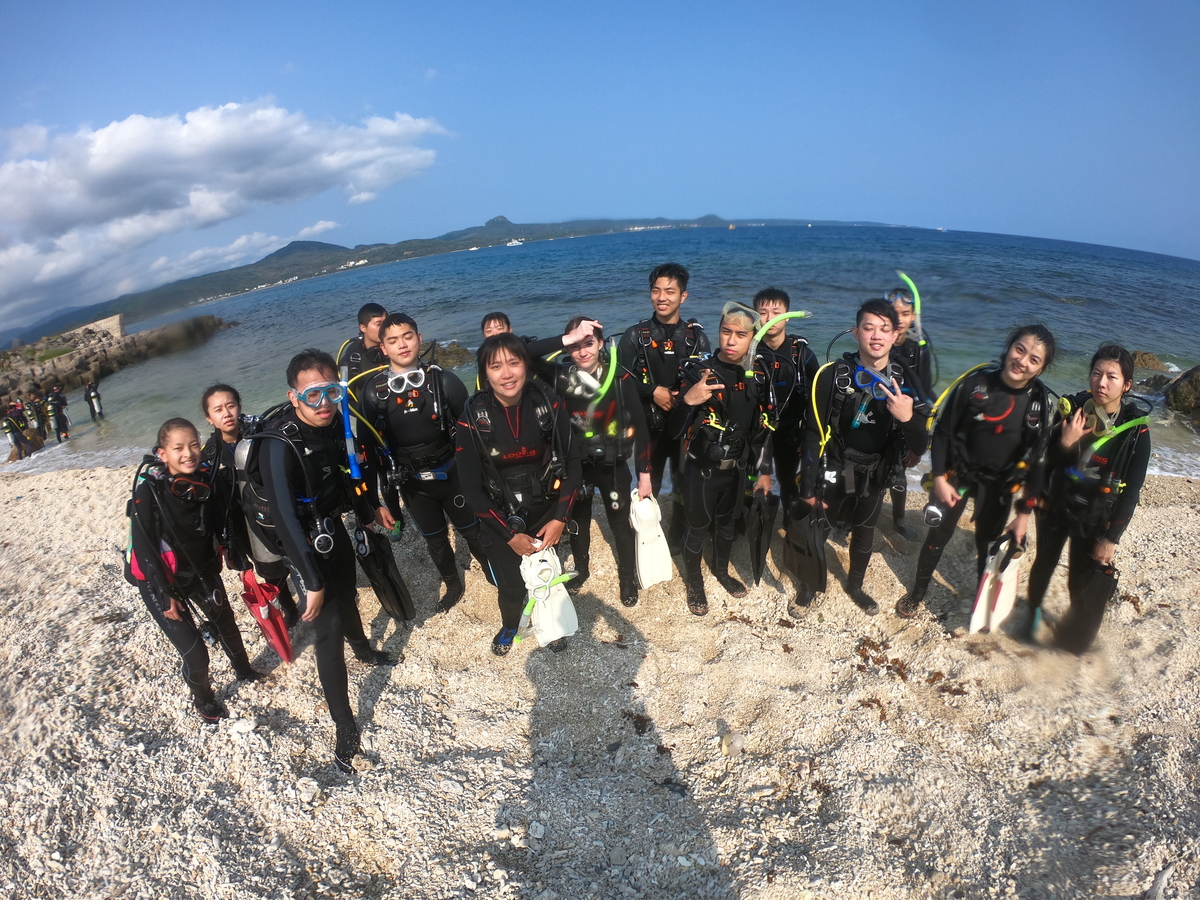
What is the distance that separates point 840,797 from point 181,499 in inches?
158

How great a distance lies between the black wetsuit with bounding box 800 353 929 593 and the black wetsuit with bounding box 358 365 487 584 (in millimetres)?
2438

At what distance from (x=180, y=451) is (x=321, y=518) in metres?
0.87

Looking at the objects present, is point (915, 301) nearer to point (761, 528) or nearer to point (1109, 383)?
point (1109, 383)

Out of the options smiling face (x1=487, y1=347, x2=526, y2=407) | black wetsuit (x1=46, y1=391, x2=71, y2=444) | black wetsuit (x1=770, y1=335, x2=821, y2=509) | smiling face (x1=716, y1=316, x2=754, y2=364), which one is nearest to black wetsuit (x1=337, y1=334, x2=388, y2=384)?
smiling face (x1=487, y1=347, x2=526, y2=407)

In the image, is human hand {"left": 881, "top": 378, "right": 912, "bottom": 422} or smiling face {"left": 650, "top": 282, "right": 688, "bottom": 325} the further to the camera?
smiling face {"left": 650, "top": 282, "right": 688, "bottom": 325}

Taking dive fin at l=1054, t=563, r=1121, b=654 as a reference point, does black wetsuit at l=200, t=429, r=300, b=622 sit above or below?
above

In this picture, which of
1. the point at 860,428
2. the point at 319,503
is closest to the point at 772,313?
the point at 860,428

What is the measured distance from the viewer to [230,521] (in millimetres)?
3387

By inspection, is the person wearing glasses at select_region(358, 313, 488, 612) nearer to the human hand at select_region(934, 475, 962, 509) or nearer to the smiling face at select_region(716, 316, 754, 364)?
the smiling face at select_region(716, 316, 754, 364)

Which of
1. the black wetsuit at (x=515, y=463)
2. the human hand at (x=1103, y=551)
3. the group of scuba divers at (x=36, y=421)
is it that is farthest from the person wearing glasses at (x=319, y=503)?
the group of scuba divers at (x=36, y=421)

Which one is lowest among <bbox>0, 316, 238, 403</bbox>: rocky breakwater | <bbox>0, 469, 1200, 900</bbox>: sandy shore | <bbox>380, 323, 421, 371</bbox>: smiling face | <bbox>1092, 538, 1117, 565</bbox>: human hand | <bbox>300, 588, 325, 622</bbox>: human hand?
<bbox>0, 469, 1200, 900</bbox>: sandy shore

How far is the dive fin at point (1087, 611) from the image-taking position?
331 cm

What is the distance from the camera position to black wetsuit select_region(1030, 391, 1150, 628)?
10.1 feet

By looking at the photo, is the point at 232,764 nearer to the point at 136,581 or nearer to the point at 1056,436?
the point at 136,581
